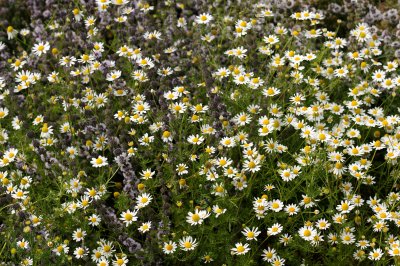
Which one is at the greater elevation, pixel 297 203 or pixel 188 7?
pixel 188 7

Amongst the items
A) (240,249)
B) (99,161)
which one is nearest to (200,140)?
(99,161)

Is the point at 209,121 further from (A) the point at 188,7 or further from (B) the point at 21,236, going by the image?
(A) the point at 188,7

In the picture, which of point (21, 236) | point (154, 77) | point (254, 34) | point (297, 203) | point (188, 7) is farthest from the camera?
point (188, 7)

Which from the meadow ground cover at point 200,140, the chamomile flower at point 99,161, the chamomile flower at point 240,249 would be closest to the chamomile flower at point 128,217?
the meadow ground cover at point 200,140

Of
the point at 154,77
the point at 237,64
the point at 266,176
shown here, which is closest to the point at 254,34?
the point at 237,64

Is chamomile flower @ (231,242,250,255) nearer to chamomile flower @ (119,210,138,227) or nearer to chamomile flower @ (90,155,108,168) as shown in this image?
chamomile flower @ (119,210,138,227)

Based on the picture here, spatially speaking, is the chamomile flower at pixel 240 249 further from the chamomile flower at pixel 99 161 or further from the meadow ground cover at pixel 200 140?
the chamomile flower at pixel 99 161

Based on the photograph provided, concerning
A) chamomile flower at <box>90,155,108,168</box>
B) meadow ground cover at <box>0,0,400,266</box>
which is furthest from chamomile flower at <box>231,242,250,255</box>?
chamomile flower at <box>90,155,108,168</box>

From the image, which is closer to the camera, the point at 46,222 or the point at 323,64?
the point at 46,222
